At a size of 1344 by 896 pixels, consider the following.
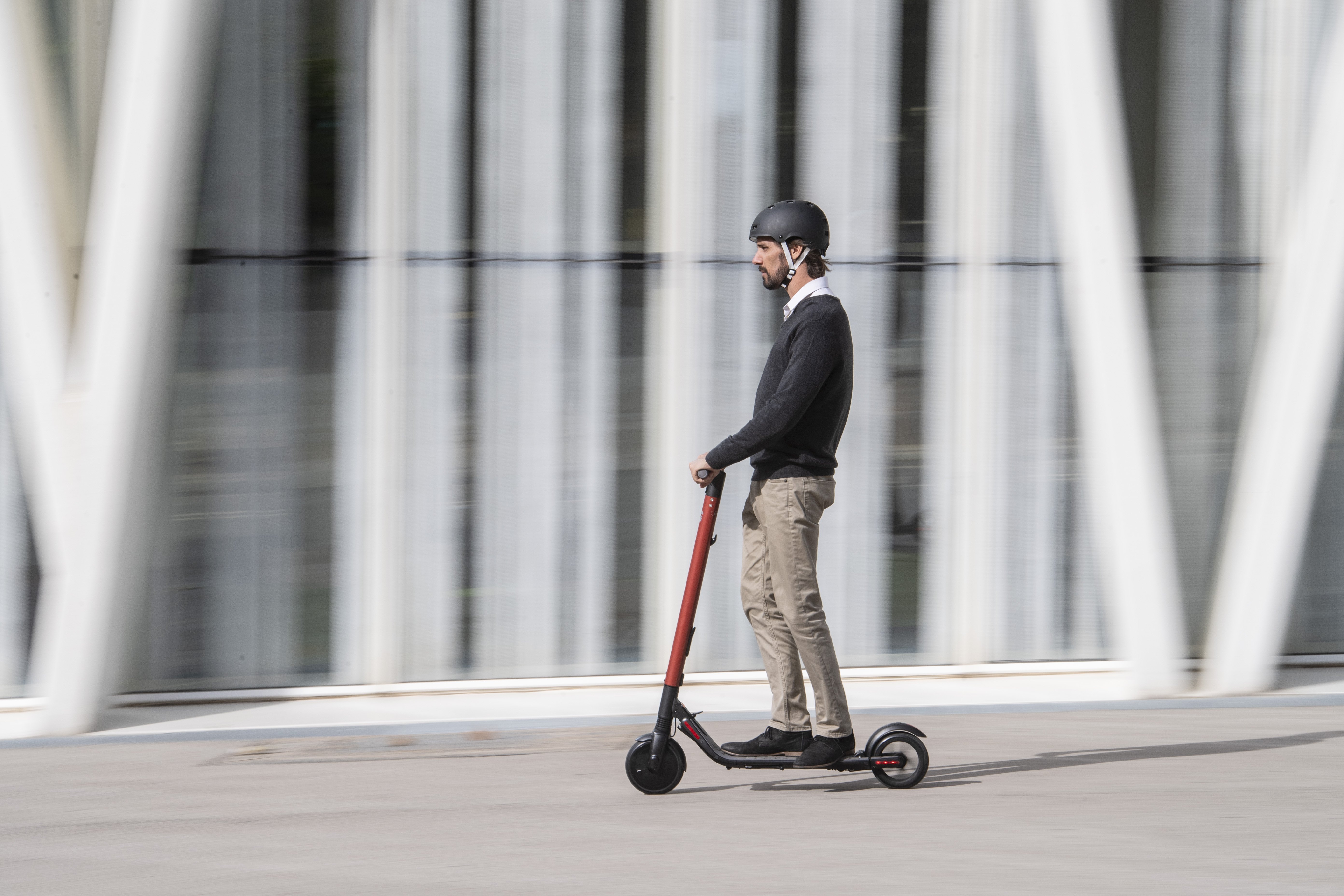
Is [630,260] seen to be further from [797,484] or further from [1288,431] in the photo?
[1288,431]

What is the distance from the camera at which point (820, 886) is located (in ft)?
12.9

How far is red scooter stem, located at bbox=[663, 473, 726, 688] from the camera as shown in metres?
4.75

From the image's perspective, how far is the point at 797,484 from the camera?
4.79 m

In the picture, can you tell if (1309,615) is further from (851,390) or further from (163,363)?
(163,363)

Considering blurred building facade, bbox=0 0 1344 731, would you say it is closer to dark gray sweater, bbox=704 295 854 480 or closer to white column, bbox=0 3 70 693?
white column, bbox=0 3 70 693

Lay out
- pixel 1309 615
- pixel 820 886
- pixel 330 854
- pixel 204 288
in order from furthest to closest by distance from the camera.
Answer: pixel 1309 615 → pixel 204 288 → pixel 330 854 → pixel 820 886

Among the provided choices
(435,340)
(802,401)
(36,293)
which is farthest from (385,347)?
(802,401)

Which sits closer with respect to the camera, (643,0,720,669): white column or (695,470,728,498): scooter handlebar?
(695,470,728,498): scooter handlebar

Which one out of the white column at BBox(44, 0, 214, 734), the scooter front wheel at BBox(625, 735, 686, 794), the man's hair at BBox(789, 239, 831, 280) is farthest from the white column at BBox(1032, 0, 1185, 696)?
the white column at BBox(44, 0, 214, 734)

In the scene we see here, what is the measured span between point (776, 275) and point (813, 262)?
0.14m

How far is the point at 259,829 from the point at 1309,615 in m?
5.70

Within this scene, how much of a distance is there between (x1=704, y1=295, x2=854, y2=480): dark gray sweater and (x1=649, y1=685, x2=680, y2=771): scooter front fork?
83 centimetres

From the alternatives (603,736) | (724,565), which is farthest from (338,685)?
(724,565)

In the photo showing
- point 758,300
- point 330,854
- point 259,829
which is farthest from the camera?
point 758,300
